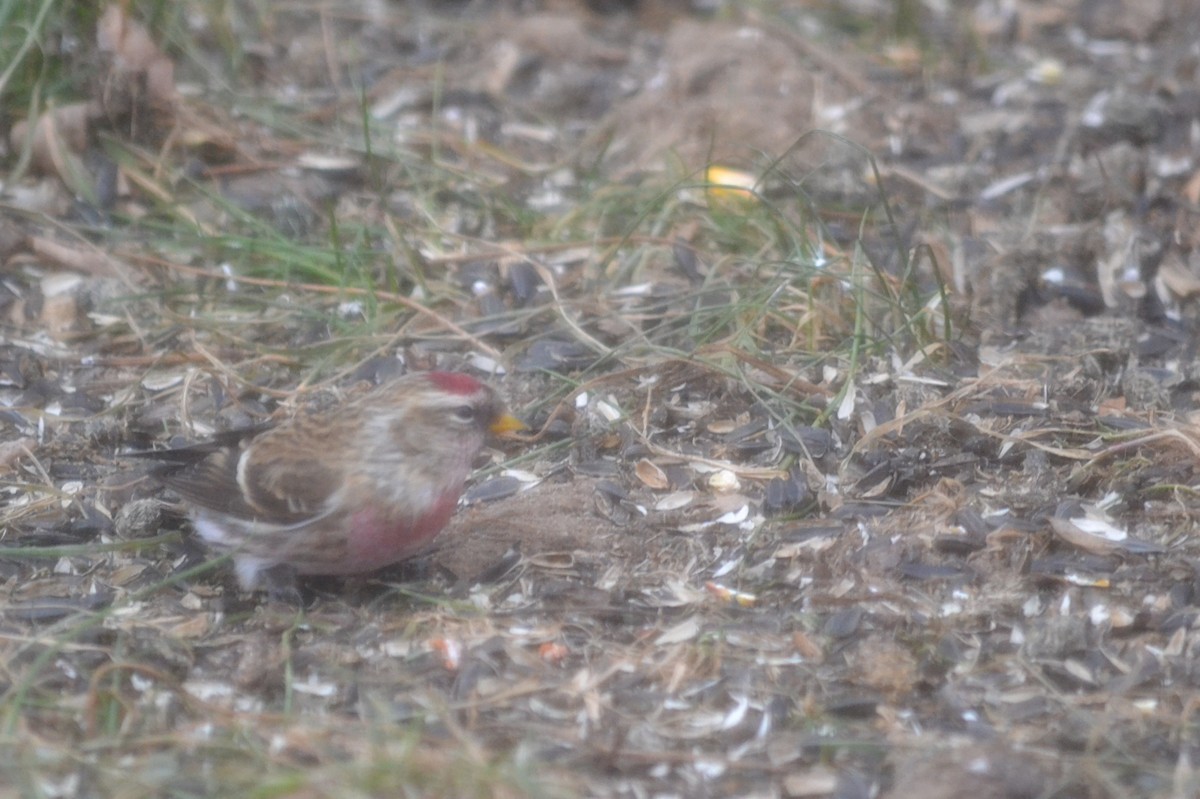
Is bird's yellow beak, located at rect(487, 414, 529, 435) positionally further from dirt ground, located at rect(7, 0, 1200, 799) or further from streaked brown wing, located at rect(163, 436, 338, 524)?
streaked brown wing, located at rect(163, 436, 338, 524)

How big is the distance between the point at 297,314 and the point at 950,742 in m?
2.86

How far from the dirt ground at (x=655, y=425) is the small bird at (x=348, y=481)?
0.14 meters

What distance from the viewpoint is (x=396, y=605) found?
423 cm

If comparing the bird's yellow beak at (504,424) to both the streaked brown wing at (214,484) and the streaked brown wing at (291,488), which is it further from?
the streaked brown wing at (214,484)

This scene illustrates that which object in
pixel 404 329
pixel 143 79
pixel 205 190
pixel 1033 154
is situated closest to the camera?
pixel 404 329

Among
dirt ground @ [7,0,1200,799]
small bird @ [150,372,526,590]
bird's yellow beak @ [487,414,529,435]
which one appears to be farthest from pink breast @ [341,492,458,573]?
bird's yellow beak @ [487,414,529,435]

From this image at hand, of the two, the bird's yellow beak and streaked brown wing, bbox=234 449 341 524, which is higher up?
the bird's yellow beak

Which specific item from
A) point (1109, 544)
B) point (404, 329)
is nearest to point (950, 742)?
point (1109, 544)

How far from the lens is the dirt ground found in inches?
144

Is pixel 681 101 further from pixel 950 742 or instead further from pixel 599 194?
pixel 950 742

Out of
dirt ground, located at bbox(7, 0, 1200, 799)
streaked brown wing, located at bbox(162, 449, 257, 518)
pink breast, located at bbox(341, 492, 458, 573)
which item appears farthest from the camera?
streaked brown wing, located at bbox(162, 449, 257, 518)

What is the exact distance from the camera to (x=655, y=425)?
4.96 meters

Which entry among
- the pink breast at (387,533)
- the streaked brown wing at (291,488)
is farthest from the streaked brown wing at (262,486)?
the pink breast at (387,533)

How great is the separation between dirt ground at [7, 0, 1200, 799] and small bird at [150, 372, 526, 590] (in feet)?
0.45
